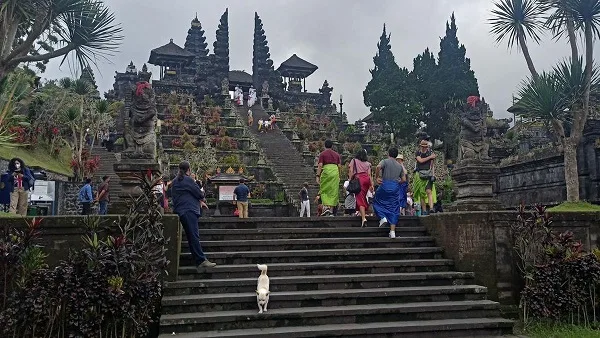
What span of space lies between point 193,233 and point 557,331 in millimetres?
4572

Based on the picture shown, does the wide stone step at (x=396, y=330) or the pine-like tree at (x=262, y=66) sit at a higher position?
the pine-like tree at (x=262, y=66)

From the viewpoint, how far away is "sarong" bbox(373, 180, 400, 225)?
7.82 metres

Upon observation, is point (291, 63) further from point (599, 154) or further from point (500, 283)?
point (500, 283)

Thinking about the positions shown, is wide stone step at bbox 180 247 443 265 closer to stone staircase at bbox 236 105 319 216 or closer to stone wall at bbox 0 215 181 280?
stone wall at bbox 0 215 181 280

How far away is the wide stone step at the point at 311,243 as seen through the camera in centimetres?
715

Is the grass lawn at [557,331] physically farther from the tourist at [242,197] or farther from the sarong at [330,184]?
the tourist at [242,197]

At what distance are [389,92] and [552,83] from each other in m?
24.5

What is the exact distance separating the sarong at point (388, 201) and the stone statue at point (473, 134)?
120cm

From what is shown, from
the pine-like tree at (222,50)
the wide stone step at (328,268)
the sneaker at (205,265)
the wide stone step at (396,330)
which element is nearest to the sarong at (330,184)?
the wide stone step at (328,268)

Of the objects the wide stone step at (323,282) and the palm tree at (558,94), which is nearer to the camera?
the wide stone step at (323,282)

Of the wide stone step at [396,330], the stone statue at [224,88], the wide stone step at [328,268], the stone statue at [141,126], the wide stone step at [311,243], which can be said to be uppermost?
the stone statue at [224,88]

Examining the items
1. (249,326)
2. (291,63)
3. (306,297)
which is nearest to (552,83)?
(306,297)

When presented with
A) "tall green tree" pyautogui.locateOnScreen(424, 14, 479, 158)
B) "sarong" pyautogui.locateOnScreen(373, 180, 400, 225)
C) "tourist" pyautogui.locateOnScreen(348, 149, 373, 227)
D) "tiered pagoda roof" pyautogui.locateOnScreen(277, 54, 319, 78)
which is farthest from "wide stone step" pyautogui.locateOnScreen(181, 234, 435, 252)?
"tiered pagoda roof" pyautogui.locateOnScreen(277, 54, 319, 78)

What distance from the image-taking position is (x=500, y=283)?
22.7 ft
